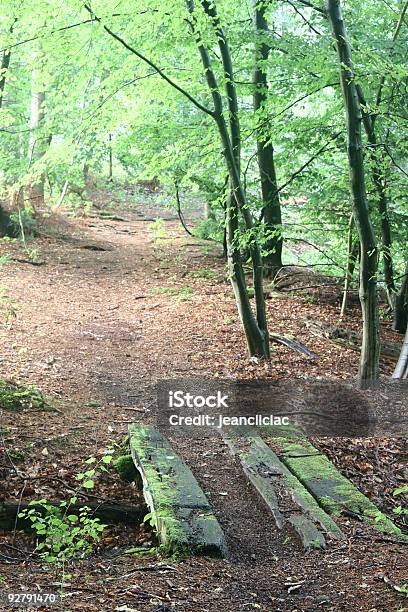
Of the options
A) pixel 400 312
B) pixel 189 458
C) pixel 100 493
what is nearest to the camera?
pixel 100 493

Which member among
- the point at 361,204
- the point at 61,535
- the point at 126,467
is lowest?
the point at 126,467

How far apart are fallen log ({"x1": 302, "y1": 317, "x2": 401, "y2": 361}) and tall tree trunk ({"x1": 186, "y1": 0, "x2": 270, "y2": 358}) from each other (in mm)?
1854

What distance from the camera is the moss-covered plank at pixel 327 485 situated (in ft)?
15.9

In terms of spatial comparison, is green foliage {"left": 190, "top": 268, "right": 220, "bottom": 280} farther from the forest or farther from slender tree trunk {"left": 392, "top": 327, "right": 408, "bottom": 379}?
slender tree trunk {"left": 392, "top": 327, "right": 408, "bottom": 379}

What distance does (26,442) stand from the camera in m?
6.00

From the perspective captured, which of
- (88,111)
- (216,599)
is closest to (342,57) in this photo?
(88,111)

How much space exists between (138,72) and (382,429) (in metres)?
5.54

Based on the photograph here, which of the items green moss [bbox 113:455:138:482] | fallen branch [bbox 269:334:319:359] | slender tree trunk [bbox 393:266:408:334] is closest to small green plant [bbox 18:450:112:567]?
green moss [bbox 113:455:138:482]

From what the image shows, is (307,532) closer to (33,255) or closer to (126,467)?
(126,467)

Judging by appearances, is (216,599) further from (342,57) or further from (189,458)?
(342,57)

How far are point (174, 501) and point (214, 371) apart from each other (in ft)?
14.2

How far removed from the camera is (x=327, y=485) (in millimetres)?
5289

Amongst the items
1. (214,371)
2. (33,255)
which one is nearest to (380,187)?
(214,371)

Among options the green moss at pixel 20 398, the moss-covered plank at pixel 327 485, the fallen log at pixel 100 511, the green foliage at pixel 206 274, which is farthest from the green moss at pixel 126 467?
the green foliage at pixel 206 274
